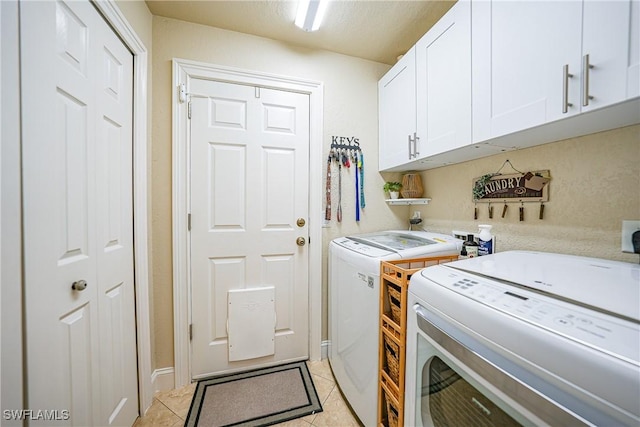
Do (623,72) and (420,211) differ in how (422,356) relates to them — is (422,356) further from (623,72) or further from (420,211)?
(420,211)

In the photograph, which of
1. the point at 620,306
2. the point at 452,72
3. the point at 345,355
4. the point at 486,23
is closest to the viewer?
the point at 620,306

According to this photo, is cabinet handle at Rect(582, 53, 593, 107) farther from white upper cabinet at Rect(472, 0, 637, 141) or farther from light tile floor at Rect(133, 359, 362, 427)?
light tile floor at Rect(133, 359, 362, 427)

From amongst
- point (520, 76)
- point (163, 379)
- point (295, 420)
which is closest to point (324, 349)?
point (295, 420)

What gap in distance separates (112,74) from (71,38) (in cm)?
27

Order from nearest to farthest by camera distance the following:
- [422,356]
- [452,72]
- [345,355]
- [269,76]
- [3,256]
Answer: [3,256]
[422,356]
[452,72]
[345,355]
[269,76]

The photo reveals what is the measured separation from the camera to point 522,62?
86 centimetres

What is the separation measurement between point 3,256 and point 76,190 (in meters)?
0.34

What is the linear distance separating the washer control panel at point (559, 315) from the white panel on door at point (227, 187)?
1.36 meters

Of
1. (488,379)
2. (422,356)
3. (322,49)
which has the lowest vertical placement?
(422,356)

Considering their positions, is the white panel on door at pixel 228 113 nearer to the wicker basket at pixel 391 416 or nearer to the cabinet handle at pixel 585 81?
the cabinet handle at pixel 585 81

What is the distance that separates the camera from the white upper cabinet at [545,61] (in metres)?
0.66

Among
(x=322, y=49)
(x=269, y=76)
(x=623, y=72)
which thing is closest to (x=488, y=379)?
(x=623, y=72)

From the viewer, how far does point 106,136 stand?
106 centimetres

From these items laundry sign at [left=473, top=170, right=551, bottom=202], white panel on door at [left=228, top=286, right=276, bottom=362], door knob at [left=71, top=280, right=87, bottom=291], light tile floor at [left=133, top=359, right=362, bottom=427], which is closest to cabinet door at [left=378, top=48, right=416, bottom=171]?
laundry sign at [left=473, top=170, right=551, bottom=202]
